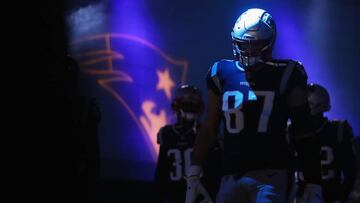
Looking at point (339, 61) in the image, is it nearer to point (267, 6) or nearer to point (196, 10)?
point (267, 6)

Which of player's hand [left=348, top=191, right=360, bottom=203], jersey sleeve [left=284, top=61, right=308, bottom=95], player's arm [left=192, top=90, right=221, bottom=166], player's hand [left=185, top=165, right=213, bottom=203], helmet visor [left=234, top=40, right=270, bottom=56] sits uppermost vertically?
helmet visor [left=234, top=40, right=270, bottom=56]

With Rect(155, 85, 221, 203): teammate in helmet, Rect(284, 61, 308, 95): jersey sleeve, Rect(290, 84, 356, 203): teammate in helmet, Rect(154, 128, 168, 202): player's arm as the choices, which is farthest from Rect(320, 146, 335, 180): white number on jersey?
Rect(284, 61, 308, 95): jersey sleeve

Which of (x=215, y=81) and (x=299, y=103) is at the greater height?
(x=215, y=81)

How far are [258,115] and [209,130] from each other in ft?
1.17

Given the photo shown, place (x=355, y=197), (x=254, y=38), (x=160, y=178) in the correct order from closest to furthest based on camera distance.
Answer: (x=254, y=38) → (x=160, y=178) → (x=355, y=197)

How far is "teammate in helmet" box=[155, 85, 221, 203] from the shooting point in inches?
285

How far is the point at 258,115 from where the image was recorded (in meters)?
4.04

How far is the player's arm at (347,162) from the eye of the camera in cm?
671

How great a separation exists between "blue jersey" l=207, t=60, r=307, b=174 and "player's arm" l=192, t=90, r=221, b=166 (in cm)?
10

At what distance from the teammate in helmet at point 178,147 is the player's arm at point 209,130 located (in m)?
2.95

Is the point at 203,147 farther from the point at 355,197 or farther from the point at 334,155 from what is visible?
the point at 355,197

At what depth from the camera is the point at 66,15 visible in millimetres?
8719

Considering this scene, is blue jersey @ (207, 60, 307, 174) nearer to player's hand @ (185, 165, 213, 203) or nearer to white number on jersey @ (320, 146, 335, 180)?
player's hand @ (185, 165, 213, 203)

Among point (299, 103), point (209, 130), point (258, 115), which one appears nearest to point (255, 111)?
point (258, 115)
